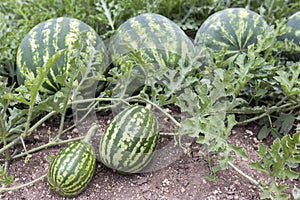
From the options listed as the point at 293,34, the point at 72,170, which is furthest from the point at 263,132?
the point at 72,170

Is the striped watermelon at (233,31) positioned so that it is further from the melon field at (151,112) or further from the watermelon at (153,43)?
the watermelon at (153,43)

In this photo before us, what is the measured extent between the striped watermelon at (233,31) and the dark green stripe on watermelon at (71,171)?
3.58 ft

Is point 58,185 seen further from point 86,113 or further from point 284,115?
point 284,115

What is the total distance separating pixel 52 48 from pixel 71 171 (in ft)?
2.74

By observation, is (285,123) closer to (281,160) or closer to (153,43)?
(281,160)

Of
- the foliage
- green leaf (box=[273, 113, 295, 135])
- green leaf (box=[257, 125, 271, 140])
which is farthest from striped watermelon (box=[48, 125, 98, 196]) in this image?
green leaf (box=[273, 113, 295, 135])

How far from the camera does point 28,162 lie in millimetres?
2162

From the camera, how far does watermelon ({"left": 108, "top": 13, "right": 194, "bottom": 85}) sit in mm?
2410

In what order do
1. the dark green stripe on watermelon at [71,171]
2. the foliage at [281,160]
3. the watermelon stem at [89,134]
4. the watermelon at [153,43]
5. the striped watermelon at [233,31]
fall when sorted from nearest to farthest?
the foliage at [281,160]
the dark green stripe on watermelon at [71,171]
the watermelon stem at [89,134]
the watermelon at [153,43]
the striped watermelon at [233,31]

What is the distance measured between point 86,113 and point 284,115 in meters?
1.06

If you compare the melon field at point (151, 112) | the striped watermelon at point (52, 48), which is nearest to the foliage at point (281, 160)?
the melon field at point (151, 112)

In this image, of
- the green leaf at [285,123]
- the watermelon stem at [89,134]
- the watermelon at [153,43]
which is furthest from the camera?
the watermelon at [153,43]

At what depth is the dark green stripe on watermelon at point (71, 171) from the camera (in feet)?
6.07

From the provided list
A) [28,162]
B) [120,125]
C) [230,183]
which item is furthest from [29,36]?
[230,183]
